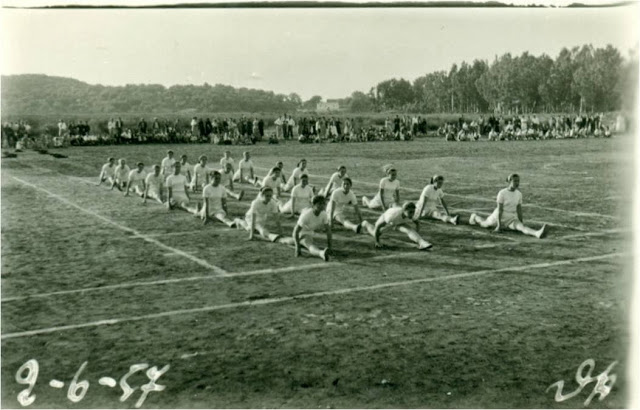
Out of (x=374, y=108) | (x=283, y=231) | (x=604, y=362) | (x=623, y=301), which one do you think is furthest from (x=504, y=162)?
(x=374, y=108)

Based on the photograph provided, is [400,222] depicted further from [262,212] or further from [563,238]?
[563,238]

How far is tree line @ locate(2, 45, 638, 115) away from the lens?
4706 cm

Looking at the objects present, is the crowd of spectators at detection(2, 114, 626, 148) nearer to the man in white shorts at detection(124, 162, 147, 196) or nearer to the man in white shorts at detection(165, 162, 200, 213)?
the man in white shorts at detection(124, 162, 147, 196)

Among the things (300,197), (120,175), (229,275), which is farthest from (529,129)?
(229,275)

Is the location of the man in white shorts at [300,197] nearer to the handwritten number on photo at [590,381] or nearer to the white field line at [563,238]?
the white field line at [563,238]

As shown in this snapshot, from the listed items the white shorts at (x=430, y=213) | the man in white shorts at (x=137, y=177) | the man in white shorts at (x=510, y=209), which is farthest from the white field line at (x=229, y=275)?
the man in white shorts at (x=137, y=177)

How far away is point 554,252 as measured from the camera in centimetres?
1305

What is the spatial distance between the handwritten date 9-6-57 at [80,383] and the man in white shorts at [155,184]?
43.0 ft

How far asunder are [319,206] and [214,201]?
470 centimetres

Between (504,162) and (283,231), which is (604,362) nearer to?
(283,231)

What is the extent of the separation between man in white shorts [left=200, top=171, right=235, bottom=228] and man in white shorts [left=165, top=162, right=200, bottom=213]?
6.45 ft

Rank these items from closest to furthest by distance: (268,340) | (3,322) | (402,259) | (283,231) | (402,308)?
(268,340) → (3,322) → (402,308) → (402,259) → (283,231)

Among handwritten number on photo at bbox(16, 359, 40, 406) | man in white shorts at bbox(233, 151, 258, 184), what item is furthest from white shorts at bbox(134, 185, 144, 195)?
handwritten number on photo at bbox(16, 359, 40, 406)

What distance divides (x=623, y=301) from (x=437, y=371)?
4.29 meters
